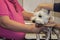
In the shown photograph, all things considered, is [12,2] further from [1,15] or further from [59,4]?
[59,4]

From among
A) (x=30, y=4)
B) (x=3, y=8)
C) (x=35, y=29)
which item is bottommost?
(x=35, y=29)

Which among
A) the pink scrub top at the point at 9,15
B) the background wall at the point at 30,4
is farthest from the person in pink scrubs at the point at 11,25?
the background wall at the point at 30,4

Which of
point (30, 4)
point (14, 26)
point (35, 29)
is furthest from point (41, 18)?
point (30, 4)

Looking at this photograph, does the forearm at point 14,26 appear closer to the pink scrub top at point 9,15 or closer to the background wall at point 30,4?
the pink scrub top at point 9,15

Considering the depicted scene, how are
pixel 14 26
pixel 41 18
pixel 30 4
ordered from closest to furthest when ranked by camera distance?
1. pixel 41 18
2. pixel 14 26
3. pixel 30 4

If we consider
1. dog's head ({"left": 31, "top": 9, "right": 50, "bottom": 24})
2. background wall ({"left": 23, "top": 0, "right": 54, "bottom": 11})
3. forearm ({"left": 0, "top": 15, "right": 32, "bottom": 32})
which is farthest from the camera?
background wall ({"left": 23, "top": 0, "right": 54, "bottom": 11})

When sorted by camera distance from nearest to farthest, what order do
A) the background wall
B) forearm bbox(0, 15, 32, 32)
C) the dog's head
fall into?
the dog's head
forearm bbox(0, 15, 32, 32)
the background wall

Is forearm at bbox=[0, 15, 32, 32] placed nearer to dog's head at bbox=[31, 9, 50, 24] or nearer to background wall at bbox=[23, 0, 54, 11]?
dog's head at bbox=[31, 9, 50, 24]

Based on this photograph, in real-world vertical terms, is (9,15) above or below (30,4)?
below

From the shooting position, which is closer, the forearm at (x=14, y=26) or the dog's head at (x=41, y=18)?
the dog's head at (x=41, y=18)

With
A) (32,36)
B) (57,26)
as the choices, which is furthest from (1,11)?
(32,36)

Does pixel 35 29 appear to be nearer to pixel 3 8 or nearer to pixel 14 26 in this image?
pixel 14 26

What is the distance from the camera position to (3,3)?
1.10 m

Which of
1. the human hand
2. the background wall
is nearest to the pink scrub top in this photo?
the human hand
